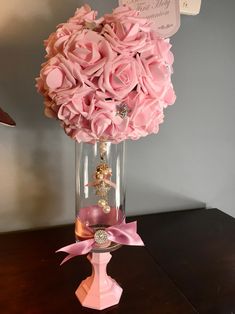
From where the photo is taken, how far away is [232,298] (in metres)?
0.66

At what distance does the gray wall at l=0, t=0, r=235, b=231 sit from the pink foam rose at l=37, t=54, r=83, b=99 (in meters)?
0.36

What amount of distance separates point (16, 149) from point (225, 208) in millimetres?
762

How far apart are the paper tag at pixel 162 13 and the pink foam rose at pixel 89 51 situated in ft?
1.06

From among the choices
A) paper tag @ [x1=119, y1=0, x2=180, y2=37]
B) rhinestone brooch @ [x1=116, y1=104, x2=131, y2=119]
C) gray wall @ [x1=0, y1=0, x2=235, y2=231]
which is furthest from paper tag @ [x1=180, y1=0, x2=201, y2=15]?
rhinestone brooch @ [x1=116, y1=104, x2=131, y2=119]

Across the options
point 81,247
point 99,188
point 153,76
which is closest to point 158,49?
point 153,76

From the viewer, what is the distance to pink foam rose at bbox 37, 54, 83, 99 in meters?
0.51

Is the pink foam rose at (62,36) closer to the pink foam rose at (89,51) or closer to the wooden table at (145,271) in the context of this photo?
the pink foam rose at (89,51)

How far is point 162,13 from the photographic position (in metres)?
0.78

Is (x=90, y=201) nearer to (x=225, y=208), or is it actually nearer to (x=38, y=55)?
(x=38, y=55)

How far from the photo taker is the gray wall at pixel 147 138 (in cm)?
84

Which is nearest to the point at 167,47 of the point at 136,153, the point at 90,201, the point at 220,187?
the point at 90,201

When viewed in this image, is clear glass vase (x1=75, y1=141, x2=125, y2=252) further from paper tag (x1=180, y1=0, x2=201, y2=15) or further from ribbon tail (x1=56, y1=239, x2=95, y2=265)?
paper tag (x1=180, y1=0, x2=201, y2=15)

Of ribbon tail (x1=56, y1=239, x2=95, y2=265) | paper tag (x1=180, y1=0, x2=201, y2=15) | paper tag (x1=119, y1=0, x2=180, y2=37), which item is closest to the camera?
ribbon tail (x1=56, y1=239, x2=95, y2=265)

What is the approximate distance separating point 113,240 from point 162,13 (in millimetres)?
549
